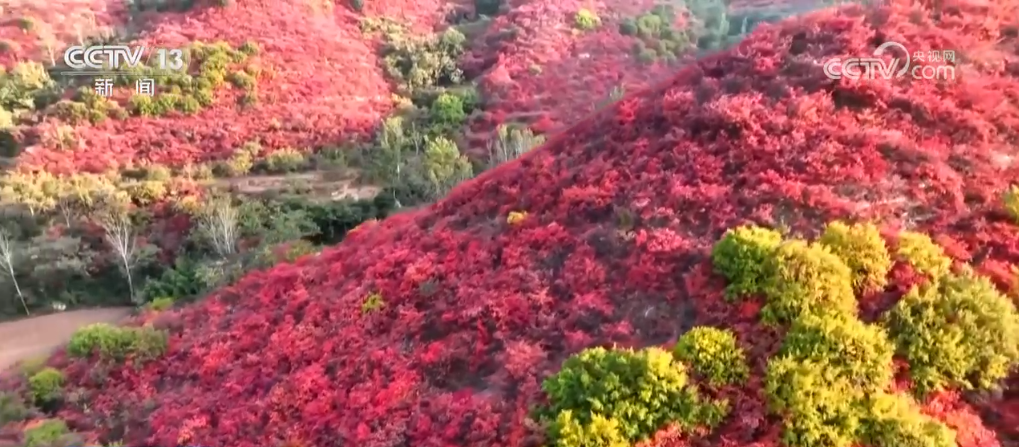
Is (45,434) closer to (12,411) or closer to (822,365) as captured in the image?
(12,411)

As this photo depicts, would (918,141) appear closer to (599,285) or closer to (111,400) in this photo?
(599,285)

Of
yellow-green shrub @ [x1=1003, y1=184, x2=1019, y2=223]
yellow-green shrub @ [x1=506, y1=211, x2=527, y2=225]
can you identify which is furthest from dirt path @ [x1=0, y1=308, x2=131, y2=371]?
yellow-green shrub @ [x1=1003, y1=184, x2=1019, y2=223]

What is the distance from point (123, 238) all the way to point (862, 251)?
61.6ft

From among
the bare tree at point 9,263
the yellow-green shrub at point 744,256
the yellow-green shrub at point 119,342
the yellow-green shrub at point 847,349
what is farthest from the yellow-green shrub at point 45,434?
the yellow-green shrub at point 847,349

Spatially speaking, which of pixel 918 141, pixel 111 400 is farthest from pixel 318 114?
pixel 918 141

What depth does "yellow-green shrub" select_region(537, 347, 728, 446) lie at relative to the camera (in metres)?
7.86

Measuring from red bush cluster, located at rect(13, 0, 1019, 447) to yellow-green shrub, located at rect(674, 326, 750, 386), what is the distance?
0.18 meters

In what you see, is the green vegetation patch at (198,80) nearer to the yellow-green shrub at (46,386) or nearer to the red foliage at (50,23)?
the red foliage at (50,23)

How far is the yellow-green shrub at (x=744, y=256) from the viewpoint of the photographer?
28.9 feet

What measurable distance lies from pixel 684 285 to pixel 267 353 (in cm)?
717

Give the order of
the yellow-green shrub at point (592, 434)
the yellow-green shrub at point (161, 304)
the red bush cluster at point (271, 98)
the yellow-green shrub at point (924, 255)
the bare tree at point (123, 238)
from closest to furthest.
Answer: the yellow-green shrub at point (592, 434) → the yellow-green shrub at point (924, 255) → the yellow-green shrub at point (161, 304) → the bare tree at point (123, 238) → the red bush cluster at point (271, 98)

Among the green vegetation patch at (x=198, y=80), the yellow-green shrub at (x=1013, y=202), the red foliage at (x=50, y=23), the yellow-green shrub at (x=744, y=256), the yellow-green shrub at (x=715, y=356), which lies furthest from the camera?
the red foliage at (x=50, y=23)

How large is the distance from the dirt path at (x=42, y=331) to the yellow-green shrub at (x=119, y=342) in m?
3.01

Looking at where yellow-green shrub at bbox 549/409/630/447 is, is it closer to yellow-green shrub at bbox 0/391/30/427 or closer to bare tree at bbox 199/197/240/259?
yellow-green shrub at bbox 0/391/30/427
